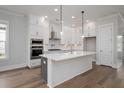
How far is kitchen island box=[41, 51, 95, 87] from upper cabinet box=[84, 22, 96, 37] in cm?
264

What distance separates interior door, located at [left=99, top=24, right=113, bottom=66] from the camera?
461cm

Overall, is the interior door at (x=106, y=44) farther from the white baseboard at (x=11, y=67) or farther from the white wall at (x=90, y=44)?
the white baseboard at (x=11, y=67)

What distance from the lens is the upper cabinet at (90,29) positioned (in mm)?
5731

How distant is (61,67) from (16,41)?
9.80 ft

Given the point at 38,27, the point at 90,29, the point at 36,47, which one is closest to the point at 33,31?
the point at 38,27

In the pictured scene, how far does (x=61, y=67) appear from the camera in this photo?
9.09 feet

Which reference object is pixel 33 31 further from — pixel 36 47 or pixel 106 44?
pixel 106 44

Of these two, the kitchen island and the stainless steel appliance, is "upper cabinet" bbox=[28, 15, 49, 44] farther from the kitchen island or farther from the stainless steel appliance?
the kitchen island

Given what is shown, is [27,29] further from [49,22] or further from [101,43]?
[101,43]

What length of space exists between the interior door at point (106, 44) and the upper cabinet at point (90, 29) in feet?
2.31

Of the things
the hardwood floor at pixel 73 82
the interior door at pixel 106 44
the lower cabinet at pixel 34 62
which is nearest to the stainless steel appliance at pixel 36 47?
the lower cabinet at pixel 34 62

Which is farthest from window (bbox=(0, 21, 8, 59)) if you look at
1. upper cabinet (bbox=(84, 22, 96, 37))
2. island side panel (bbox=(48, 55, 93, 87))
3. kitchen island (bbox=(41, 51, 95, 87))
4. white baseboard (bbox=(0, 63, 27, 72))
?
upper cabinet (bbox=(84, 22, 96, 37))

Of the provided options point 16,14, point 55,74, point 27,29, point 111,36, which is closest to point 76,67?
point 55,74
